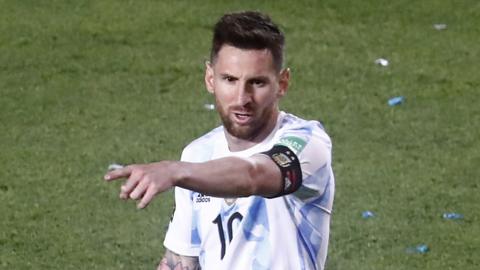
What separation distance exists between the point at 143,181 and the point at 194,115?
6.31 meters

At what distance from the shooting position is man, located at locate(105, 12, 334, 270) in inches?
180

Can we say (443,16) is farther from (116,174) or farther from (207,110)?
(116,174)

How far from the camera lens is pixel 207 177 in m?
4.04

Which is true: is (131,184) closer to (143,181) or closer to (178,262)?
(143,181)

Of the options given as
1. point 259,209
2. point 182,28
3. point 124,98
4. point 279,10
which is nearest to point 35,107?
point 124,98

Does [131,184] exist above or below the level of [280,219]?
above

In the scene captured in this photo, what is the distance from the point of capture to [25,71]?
1093 centimetres

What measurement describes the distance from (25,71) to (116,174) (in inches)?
291

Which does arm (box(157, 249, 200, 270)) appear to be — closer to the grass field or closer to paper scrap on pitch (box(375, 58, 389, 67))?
Answer: the grass field

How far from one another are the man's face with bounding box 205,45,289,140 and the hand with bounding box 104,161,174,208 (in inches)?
32.8

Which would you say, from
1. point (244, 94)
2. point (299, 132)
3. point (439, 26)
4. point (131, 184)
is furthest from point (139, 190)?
point (439, 26)

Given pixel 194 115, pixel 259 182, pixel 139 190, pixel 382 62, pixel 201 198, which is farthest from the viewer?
pixel 382 62

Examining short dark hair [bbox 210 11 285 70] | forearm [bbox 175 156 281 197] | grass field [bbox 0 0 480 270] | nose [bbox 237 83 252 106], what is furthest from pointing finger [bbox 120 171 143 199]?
grass field [bbox 0 0 480 270]

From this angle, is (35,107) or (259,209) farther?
(35,107)
